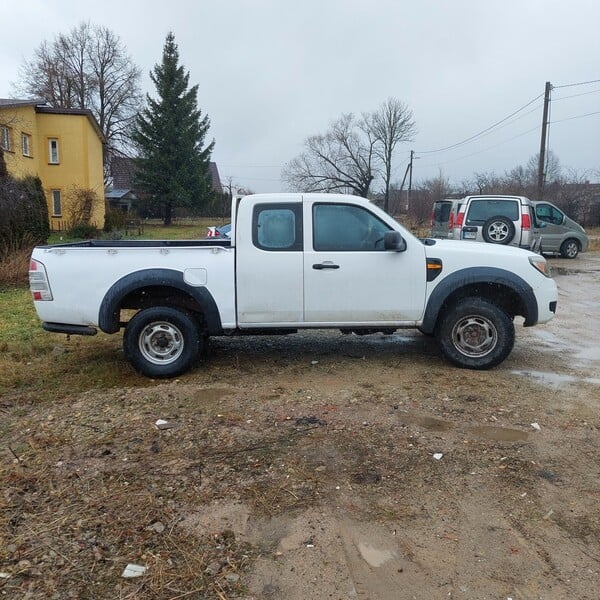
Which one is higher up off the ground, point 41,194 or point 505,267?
point 41,194

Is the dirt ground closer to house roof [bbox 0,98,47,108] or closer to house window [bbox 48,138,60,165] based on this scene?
house roof [bbox 0,98,47,108]

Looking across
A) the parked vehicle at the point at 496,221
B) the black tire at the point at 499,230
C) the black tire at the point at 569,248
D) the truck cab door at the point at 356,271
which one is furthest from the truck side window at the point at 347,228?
the black tire at the point at 569,248

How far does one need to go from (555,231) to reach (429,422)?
58.0ft

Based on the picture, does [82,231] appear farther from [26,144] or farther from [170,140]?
[170,140]

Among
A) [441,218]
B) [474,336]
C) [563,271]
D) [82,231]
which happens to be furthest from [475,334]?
[82,231]

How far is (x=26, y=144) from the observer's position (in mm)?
32094

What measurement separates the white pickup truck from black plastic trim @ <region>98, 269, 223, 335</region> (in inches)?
0.4

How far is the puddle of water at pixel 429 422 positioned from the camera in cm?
450

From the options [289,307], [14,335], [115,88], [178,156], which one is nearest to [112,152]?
[115,88]

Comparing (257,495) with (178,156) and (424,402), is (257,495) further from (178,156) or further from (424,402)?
(178,156)

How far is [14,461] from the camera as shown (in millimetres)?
3928

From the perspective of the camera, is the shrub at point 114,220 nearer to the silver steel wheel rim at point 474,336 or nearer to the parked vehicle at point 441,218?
the parked vehicle at point 441,218

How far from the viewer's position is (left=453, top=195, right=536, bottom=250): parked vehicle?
1545cm

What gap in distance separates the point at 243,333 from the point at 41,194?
1415 cm
